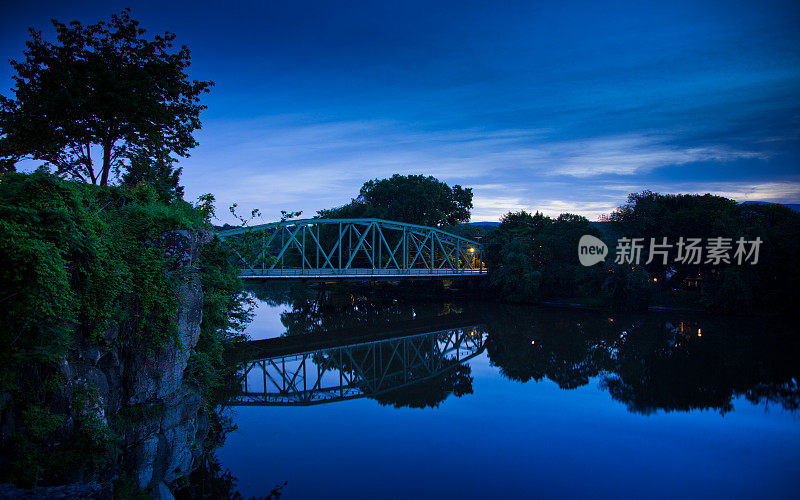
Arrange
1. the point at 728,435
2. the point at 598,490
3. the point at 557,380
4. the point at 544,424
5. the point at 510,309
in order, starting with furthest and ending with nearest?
the point at 510,309
the point at 557,380
the point at 544,424
the point at 728,435
the point at 598,490

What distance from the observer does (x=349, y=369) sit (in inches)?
834

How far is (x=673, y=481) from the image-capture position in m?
10.6

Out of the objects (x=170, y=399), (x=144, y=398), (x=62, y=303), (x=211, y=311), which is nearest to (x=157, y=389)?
(x=144, y=398)

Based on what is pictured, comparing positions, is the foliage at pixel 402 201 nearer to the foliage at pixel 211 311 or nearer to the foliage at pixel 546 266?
the foliage at pixel 546 266

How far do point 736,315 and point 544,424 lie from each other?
27060 mm

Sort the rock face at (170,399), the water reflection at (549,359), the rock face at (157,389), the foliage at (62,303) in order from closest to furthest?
the foliage at (62,303) < the rock face at (157,389) < the rock face at (170,399) < the water reflection at (549,359)

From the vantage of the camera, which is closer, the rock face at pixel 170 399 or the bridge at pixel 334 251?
the rock face at pixel 170 399

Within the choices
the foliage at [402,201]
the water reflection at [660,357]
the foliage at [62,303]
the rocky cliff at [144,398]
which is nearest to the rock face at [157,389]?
the rocky cliff at [144,398]

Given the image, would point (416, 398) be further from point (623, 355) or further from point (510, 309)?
point (510, 309)

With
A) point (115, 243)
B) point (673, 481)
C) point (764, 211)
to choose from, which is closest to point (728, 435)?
point (673, 481)

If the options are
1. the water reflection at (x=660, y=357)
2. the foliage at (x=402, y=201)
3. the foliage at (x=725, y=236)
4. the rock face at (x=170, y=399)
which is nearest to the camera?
the rock face at (x=170, y=399)

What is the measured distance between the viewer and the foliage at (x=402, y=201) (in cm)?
5576

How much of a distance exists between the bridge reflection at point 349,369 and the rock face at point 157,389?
5.26 metres

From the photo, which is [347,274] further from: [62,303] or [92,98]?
[62,303]
